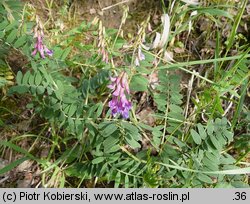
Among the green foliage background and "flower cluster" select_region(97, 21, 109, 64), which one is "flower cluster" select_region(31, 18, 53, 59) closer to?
the green foliage background

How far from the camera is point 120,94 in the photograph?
1.57 meters

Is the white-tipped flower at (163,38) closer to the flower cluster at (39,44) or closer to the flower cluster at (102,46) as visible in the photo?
the flower cluster at (102,46)

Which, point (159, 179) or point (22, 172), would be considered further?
point (22, 172)

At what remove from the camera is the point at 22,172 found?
2.16m

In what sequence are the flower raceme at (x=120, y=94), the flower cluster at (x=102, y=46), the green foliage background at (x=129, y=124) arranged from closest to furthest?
the flower raceme at (x=120, y=94)
the flower cluster at (x=102, y=46)
the green foliage background at (x=129, y=124)

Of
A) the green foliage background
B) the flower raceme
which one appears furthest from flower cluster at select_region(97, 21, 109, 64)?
the flower raceme

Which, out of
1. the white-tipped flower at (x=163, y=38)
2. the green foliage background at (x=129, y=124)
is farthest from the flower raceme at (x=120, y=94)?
the white-tipped flower at (x=163, y=38)

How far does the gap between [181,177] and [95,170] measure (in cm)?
38

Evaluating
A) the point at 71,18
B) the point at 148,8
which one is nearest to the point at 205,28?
the point at 148,8

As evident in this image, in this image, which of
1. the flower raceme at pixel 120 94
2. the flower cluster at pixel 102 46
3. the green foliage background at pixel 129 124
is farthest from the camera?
the green foliage background at pixel 129 124

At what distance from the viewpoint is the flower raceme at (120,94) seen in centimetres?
152
